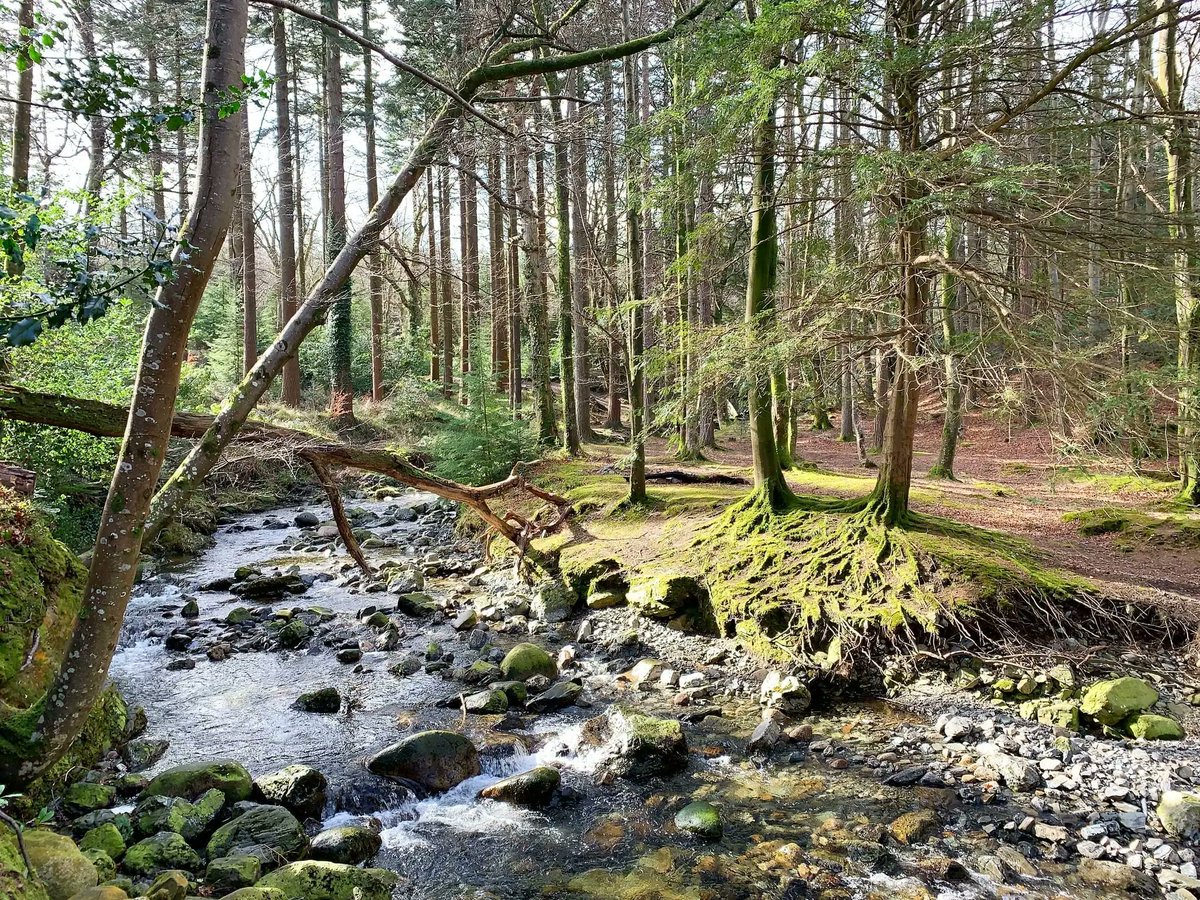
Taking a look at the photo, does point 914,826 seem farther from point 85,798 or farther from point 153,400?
point 85,798

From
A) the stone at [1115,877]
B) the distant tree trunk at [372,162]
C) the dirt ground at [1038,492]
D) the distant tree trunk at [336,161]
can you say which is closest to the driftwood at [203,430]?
the dirt ground at [1038,492]

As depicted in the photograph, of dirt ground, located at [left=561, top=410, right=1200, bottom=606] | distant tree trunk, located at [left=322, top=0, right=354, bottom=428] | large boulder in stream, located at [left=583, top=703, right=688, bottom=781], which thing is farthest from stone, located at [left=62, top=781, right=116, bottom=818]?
distant tree trunk, located at [left=322, top=0, right=354, bottom=428]

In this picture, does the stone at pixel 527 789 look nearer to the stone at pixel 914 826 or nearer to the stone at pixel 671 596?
the stone at pixel 914 826

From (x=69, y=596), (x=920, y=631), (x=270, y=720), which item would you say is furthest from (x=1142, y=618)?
(x=69, y=596)

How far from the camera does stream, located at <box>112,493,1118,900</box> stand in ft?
15.3

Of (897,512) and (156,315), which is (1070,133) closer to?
(897,512)

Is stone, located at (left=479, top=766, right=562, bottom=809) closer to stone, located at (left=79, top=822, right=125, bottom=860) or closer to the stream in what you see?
the stream

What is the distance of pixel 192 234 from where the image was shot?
3.71 m

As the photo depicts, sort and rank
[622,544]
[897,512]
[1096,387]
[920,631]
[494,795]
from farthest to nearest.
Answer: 1. [622,544]
2. [897,512]
3. [920,631]
4. [1096,387]
5. [494,795]

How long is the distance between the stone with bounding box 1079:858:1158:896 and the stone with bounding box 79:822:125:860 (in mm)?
5947

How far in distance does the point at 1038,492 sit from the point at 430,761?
11.5 metres

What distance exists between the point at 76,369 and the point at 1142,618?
12.7 meters

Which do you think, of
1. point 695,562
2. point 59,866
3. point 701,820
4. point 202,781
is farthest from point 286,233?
point 701,820

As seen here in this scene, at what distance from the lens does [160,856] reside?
452cm
